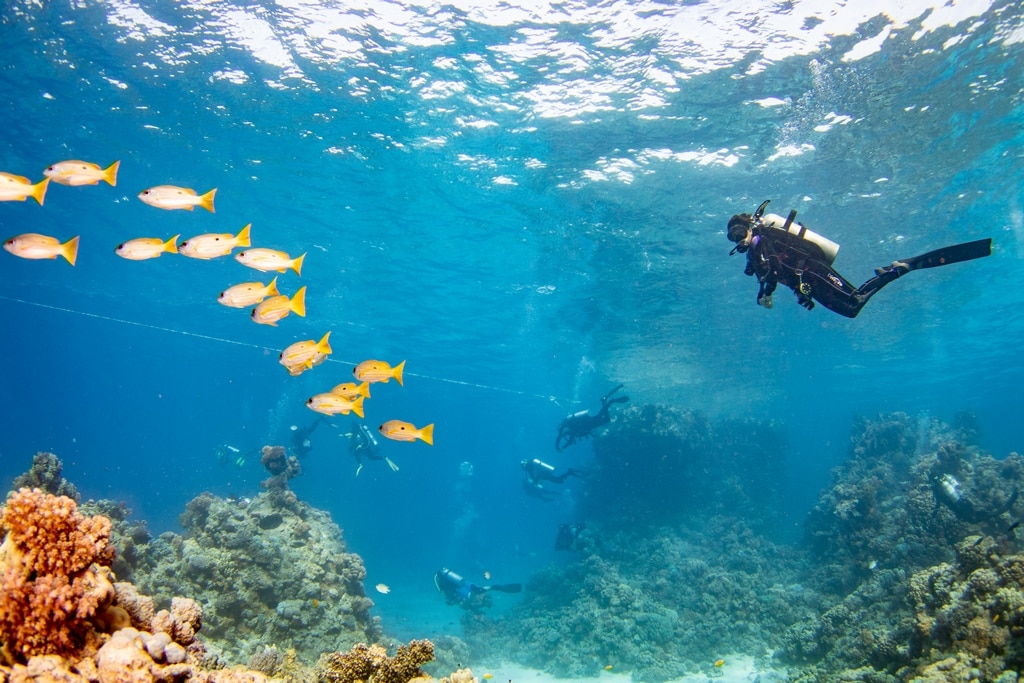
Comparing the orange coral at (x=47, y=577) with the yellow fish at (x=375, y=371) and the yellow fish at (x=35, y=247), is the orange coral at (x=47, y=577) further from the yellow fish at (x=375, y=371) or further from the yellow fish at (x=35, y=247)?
the yellow fish at (x=375, y=371)

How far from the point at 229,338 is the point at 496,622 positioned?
139 ft

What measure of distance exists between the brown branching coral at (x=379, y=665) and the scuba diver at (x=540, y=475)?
18.7 m

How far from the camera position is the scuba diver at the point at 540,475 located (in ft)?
73.1

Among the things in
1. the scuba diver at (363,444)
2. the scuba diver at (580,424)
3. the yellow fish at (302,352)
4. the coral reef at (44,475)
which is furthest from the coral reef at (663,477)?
the coral reef at (44,475)

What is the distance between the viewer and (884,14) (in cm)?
1102

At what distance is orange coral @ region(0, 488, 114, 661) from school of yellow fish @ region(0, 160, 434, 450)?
10.7 ft

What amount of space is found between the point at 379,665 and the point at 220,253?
508 centimetres

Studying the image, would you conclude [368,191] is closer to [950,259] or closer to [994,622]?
[950,259]

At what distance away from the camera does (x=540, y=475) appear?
22891mm

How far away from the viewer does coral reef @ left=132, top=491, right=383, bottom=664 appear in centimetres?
855

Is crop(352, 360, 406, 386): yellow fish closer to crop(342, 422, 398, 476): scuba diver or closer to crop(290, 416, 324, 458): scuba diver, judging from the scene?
crop(342, 422, 398, 476): scuba diver

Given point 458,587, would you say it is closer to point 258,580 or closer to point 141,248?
point 258,580

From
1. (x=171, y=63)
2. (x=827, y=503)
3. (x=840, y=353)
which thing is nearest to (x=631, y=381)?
(x=840, y=353)

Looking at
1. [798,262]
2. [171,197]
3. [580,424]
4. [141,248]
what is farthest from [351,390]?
[580,424]
